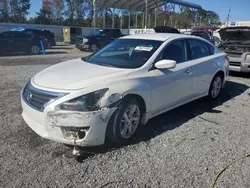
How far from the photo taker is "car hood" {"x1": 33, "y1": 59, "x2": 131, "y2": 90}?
10.2 feet

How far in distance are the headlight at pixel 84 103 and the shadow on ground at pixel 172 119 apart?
0.65m

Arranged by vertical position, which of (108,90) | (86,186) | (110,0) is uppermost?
(110,0)

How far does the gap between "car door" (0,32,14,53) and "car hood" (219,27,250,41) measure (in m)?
12.2

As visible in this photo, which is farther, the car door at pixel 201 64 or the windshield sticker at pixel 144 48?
the car door at pixel 201 64

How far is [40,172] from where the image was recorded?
2.80m

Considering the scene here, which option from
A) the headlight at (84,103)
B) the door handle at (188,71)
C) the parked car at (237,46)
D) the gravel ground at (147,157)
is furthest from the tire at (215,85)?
the headlight at (84,103)

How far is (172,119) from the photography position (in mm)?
4496

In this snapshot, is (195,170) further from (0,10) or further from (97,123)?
(0,10)

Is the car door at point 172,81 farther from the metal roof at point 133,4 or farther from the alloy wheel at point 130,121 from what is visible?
the metal roof at point 133,4

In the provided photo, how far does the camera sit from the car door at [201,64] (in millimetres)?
4750

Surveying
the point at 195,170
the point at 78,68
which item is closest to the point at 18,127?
the point at 78,68

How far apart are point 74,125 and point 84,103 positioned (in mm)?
294

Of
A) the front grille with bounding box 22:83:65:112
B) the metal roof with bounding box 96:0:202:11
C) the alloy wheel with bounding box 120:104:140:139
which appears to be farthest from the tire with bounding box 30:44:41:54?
the metal roof with bounding box 96:0:202:11

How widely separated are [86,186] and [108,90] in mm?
1175
